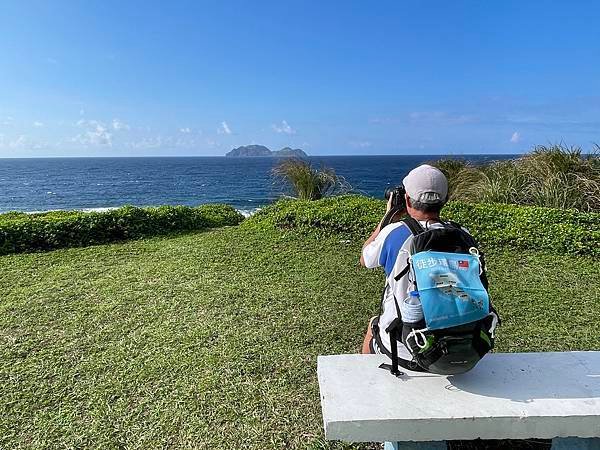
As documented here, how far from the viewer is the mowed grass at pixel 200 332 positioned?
8.10 feet

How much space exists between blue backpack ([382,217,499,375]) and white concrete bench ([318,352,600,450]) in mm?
125

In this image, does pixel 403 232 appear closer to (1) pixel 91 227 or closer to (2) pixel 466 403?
(2) pixel 466 403

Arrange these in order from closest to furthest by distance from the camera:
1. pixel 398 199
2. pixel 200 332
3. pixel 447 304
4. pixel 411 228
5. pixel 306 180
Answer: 1. pixel 447 304
2. pixel 411 228
3. pixel 398 199
4. pixel 200 332
5. pixel 306 180

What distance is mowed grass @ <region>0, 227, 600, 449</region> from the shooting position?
2469mm

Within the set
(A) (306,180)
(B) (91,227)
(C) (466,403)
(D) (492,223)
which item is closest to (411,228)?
(C) (466,403)

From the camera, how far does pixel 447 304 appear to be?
1.66m

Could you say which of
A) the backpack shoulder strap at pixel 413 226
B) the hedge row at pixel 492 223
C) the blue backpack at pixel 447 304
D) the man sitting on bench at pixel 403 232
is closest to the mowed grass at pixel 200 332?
the hedge row at pixel 492 223

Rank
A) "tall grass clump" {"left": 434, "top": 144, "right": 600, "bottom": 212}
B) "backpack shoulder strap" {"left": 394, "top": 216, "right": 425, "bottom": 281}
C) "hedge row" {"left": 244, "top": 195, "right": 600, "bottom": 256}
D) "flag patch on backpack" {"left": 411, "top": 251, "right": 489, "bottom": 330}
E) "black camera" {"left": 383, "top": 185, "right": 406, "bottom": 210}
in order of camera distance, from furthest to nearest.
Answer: "tall grass clump" {"left": 434, "top": 144, "right": 600, "bottom": 212}, "hedge row" {"left": 244, "top": 195, "right": 600, "bottom": 256}, "black camera" {"left": 383, "top": 185, "right": 406, "bottom": 210}, "backpack shoulder strap" {"left": 394, "top": 216, "right": 425, "bottom": 281}, "flag patch on backpack" {"left": 411, "top": 251, "right": 489, "bottom": 330}

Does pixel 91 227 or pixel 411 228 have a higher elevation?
pixel 411 228

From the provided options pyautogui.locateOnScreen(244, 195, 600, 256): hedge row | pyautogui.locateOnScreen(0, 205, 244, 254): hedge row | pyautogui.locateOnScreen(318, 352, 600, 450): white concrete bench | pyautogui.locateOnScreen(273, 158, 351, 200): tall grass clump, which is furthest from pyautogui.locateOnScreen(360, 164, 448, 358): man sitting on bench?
pyautogui.locateOnScreen(273, 158, 351, 200): tall grass clump

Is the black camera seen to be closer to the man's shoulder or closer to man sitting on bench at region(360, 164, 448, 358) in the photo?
man sitting on bench at region(360, 164, 448, 358)

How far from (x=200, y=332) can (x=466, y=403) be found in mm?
2256

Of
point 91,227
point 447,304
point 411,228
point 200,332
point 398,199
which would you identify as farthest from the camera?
point 91,227

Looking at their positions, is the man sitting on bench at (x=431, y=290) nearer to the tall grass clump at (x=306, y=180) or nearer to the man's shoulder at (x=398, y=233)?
the man's shoulder at (x=398, y=233)
